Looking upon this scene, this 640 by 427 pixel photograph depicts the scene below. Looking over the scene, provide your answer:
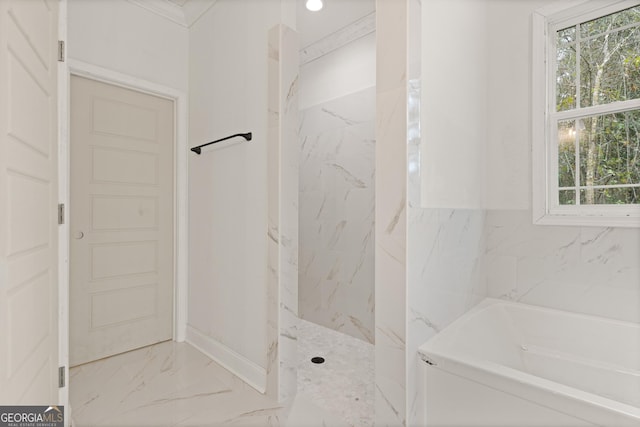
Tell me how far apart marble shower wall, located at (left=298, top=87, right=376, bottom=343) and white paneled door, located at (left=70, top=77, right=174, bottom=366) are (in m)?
1.22

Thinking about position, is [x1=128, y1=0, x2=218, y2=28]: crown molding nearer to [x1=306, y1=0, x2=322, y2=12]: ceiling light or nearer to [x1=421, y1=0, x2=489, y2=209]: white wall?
[x1=306, y1=0, x2=322, y2=12]: ceiling light

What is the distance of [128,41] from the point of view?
2.54 metres

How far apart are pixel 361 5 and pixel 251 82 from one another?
114 centimetres

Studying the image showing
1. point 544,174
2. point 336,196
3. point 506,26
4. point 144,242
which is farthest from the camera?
point 336,196

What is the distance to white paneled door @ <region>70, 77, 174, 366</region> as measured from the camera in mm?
2367

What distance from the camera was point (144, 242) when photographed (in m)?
2.67

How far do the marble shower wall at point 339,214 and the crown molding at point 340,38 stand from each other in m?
0.46

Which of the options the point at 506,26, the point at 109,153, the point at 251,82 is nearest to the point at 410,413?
the point at 251,82

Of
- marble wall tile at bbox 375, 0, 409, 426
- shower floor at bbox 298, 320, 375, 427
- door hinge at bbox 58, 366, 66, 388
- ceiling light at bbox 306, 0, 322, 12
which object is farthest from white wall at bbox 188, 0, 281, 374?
door hinge at bbox 58, 366, 66, 388

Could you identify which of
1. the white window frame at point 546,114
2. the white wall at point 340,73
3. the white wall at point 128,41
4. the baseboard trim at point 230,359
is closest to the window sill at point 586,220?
the white window frame at point 546,114

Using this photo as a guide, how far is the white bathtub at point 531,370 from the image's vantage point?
1.14m

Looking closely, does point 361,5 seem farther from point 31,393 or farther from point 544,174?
point 31,393

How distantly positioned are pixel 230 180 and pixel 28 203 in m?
1.28

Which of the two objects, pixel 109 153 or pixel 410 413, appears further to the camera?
pixel 109 153
